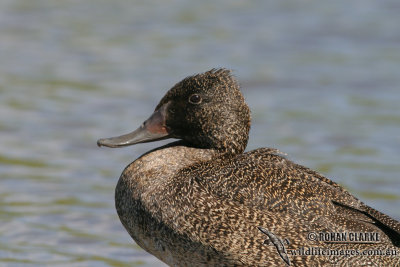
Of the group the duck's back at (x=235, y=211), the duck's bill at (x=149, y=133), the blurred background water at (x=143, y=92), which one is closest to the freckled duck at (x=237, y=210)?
the duck's back at (x=235, y=211)

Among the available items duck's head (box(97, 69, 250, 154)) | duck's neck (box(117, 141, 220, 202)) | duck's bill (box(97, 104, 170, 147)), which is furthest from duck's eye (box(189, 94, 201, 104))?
duck's neck (box(117, 141, 220, 202))

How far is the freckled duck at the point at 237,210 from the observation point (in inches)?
271

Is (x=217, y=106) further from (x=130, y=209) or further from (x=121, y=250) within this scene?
(x=121, y=250)

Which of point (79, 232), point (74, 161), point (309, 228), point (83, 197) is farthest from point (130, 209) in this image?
point (74, 161)

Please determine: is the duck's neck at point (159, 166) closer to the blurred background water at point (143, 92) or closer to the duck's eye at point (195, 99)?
the duck's eye at point (195, 99)

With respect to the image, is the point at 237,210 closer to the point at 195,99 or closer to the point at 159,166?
the point at 159,166

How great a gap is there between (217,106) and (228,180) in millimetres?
755

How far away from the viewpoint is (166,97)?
7777mm

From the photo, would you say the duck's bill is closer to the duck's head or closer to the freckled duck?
the duck's head

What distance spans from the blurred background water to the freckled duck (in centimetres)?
158

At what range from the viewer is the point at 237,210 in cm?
694

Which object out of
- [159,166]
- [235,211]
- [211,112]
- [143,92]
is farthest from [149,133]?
[143,92]

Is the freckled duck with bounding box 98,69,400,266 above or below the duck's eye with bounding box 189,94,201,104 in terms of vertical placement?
below

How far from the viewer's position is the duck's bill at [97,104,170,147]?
25.5ft
